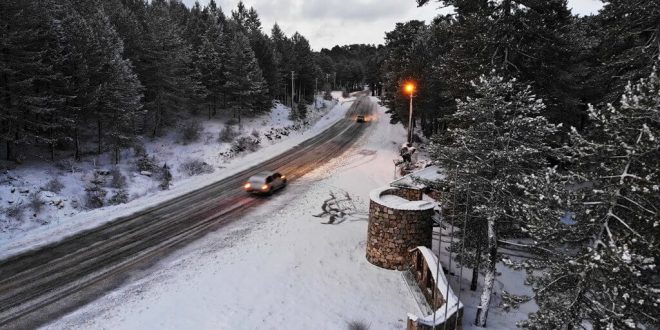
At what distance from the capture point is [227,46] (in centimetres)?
4931

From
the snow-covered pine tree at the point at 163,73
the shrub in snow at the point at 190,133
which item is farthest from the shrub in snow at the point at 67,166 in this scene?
the shrub in snow at the point at 190,133

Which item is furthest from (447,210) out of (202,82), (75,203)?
(202,82)

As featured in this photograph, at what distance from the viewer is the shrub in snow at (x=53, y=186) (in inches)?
874

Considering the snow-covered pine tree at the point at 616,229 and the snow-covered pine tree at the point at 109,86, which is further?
the snow-covered pine tree at the point at 109,86

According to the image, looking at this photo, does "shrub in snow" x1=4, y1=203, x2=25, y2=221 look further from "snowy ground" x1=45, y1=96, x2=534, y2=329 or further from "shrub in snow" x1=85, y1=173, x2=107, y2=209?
"snowy ground" x1=45, y1=96, x2=534, y2=329

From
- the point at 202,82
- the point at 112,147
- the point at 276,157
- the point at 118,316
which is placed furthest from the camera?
the point at 202,82

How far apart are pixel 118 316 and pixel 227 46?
42622 mm

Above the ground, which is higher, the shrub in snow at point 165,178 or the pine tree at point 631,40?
the pine tree at point 631,40

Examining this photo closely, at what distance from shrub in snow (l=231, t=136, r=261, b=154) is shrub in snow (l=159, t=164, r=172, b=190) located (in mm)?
7998

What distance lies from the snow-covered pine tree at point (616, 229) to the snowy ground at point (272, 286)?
515 centimetres

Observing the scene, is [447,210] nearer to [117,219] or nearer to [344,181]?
[344,181]

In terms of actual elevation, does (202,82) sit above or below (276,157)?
above

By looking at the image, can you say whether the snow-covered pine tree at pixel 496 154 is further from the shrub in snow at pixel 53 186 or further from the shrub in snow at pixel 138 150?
the shrub in snow at pixel 138 150

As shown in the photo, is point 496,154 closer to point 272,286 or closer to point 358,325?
point 358,325
